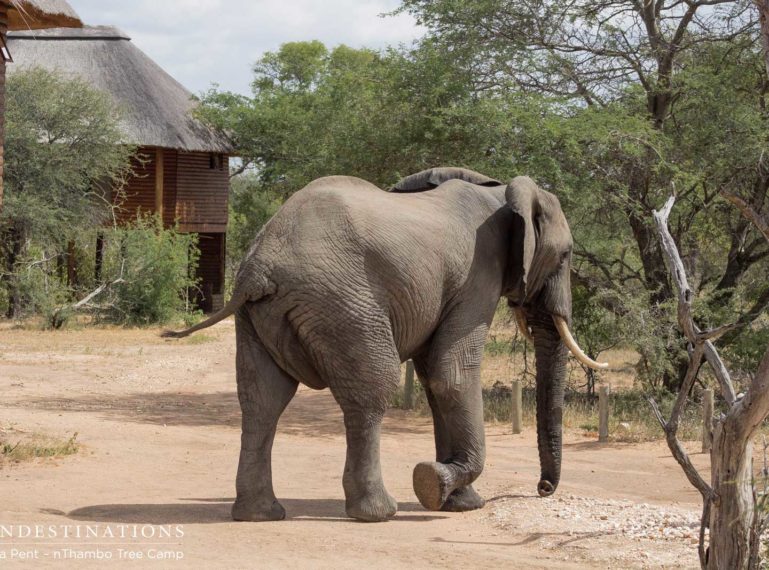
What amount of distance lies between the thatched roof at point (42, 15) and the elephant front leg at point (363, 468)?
620 cm

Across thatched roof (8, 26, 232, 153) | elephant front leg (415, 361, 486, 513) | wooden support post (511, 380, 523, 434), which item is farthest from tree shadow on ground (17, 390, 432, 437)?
thatched roof (8, 26, 232, 153)

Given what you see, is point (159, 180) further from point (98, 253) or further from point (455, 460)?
point (455, 460)

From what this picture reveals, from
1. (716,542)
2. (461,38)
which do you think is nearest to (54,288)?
(461,38)

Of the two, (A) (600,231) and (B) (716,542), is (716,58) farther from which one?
(B) (716,542)

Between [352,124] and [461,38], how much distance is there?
196cm

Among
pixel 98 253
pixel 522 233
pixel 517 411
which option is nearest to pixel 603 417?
pixel 517 411

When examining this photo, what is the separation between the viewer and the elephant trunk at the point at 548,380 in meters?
8.42

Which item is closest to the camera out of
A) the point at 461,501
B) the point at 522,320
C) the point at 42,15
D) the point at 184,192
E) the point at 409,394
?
the point at 461,501

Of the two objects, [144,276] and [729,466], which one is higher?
[144,276]

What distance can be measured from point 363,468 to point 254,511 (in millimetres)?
753

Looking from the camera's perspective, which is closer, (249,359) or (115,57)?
(249,359)

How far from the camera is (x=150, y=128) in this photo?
28938 mm

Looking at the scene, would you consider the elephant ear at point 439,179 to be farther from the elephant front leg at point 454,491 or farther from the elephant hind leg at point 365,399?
the elephant hind leg at point 365,399

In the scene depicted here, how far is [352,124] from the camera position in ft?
52.6
